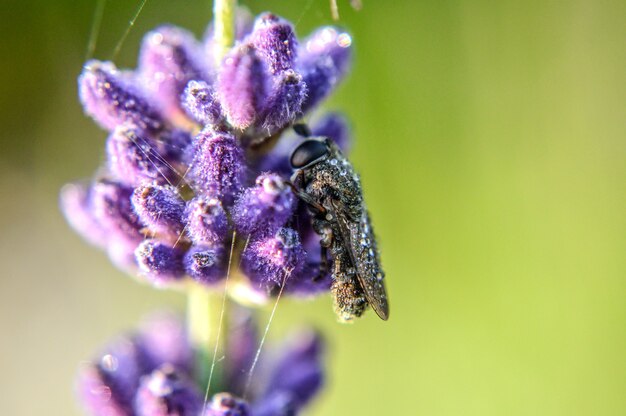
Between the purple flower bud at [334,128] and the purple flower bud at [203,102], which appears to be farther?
the purple flower bud at [334,128]

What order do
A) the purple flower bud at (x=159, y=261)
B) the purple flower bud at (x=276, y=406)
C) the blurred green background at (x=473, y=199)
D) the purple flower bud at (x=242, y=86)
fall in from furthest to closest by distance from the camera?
the blurred green background at (x=473, y=199), the purple flower bud at (x=276, y=406), the purple flower bud at (x=159, y=261), the purple flower bud at (x=242, y=86)

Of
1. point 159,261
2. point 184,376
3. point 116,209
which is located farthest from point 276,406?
point 116,209

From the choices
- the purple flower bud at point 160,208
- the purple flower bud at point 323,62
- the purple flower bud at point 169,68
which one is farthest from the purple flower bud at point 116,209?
the purple flower bud at point 323,62

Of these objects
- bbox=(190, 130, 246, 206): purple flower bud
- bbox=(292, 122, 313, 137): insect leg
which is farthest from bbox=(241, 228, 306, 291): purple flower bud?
bbox=(292, 122, 313, 137): insect leg

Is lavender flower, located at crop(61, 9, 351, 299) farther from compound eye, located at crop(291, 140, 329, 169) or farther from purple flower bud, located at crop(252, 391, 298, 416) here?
purple flower bud, located at crop(252, 391, 298, 416)

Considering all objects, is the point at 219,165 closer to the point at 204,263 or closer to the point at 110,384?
the point at 204,263

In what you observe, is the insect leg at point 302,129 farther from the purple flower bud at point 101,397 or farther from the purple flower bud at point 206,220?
the purple flower bud at point 101,397

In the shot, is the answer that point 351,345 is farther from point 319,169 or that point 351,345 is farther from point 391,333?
point 319,169
